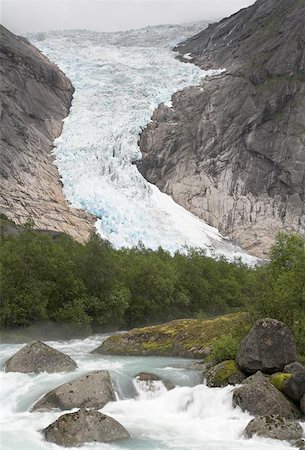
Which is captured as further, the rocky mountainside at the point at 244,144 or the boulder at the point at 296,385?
the rocky mountainside at the point at 244,144

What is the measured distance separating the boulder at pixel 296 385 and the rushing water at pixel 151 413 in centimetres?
170

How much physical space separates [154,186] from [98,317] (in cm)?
5414

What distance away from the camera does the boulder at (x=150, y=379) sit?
21.3 meters

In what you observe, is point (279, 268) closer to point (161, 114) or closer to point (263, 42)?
point (161, 114)

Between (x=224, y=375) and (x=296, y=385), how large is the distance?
3.17 meters

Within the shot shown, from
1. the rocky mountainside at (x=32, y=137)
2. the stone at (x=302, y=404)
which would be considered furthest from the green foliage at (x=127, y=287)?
the rocky mountainside at (x=32, y=137)

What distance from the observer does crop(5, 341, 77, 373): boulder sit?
22.8 m

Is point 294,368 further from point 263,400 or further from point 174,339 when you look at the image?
point 174,339

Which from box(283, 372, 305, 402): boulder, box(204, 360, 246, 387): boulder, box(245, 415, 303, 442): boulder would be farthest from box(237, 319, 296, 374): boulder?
box(245, 415, 303, 442): boulder

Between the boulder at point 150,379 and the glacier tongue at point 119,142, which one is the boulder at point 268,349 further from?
the glacier tongue at point 119,142

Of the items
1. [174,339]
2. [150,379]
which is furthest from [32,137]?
[150,379]

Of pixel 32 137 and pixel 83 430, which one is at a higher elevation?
pixel 32 137

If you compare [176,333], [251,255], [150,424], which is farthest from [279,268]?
[251,255]

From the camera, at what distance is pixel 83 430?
53.1 feet
